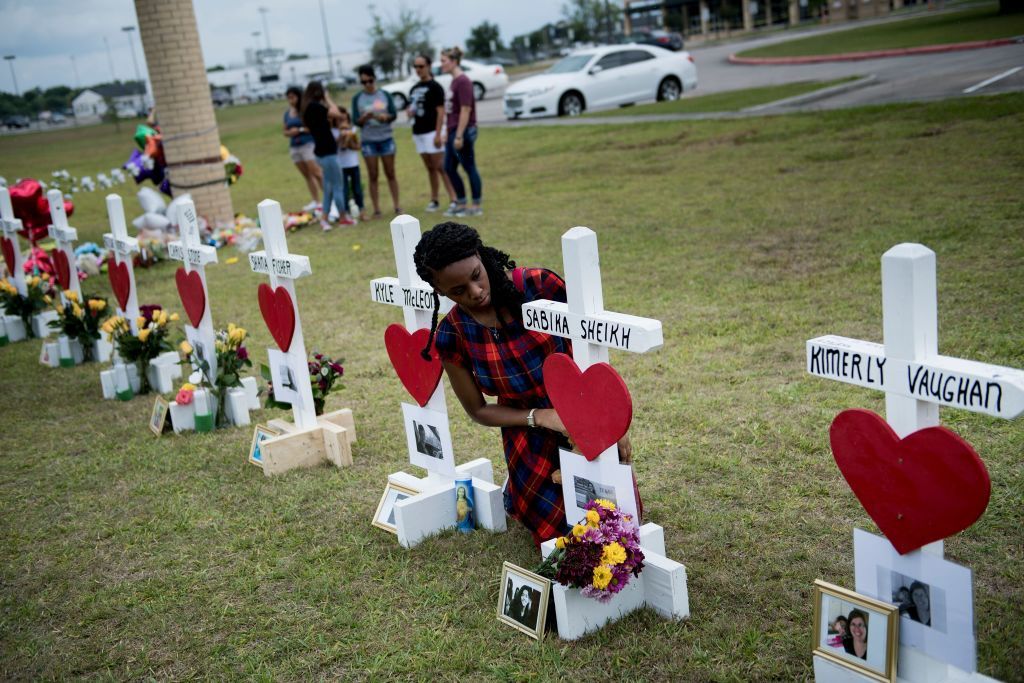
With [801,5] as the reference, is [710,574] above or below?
below

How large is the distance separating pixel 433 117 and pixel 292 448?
7294mm

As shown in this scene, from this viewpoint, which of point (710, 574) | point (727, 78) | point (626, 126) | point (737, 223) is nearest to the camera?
point (710, 574)

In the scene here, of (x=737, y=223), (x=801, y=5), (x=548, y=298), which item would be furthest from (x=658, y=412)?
(x=801, y=5)

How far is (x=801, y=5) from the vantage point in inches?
2287

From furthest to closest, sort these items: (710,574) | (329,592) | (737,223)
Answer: (737,223), (329,592), (710,574)

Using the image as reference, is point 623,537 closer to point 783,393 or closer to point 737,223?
point 783,393

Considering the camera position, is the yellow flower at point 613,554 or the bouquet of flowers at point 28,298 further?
the bouquet of flowers at point 28,298

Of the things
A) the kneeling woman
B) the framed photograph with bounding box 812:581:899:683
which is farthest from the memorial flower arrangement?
the framed photograph with bounding box 812:581:899:683

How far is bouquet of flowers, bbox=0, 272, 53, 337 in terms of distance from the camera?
28.4ft

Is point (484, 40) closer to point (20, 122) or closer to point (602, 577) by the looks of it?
point (20, 122)

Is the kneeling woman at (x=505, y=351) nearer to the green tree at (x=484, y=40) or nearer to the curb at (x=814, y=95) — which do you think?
the curb at (x=814, y=95)

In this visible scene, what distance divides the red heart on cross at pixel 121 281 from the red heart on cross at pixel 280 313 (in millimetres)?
1882

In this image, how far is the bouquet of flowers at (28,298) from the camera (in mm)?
8648

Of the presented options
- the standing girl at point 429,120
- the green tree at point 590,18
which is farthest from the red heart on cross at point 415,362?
the green tree at point 590,18
